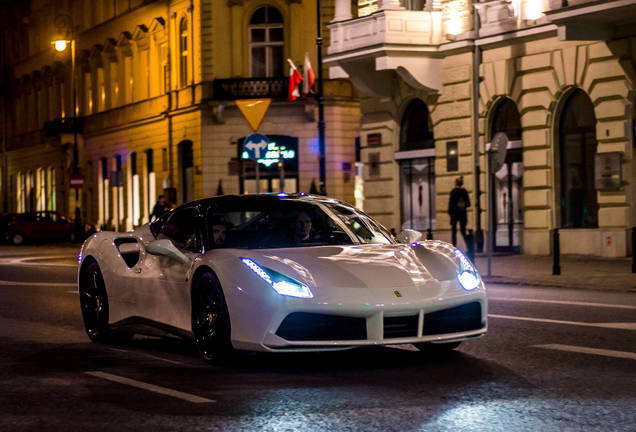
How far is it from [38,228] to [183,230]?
44.8m

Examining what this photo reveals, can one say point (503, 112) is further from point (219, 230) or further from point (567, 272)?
point (219, 230)

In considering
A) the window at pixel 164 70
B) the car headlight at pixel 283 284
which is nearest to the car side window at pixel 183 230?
the car headlight at pixel 283 284

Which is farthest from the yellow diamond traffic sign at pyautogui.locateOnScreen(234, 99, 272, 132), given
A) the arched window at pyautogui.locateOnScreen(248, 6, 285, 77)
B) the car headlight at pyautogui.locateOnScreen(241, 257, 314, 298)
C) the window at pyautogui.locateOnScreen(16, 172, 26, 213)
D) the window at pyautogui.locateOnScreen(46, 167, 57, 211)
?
the window at pyautogui.locateOnScreen(16, 172, 26, 213)

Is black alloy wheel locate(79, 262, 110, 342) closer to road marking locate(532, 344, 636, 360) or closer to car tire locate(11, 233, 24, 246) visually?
road marking locate(532, 344, 636, 360)

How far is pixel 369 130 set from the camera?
3775cm

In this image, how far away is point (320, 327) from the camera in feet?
31.6

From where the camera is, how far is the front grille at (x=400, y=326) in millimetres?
9641

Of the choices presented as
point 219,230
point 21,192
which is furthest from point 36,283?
point 21,192

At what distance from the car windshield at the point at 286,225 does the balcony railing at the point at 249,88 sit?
39015mm

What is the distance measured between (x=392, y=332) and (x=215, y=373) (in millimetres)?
1275

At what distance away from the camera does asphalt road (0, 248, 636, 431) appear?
7.71 m

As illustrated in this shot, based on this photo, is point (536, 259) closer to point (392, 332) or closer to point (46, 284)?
point (46, 284)

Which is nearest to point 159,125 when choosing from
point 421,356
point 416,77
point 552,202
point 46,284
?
point 416,77

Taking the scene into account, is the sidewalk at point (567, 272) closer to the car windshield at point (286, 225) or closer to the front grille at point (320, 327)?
the car windshield at point (286, 225)
